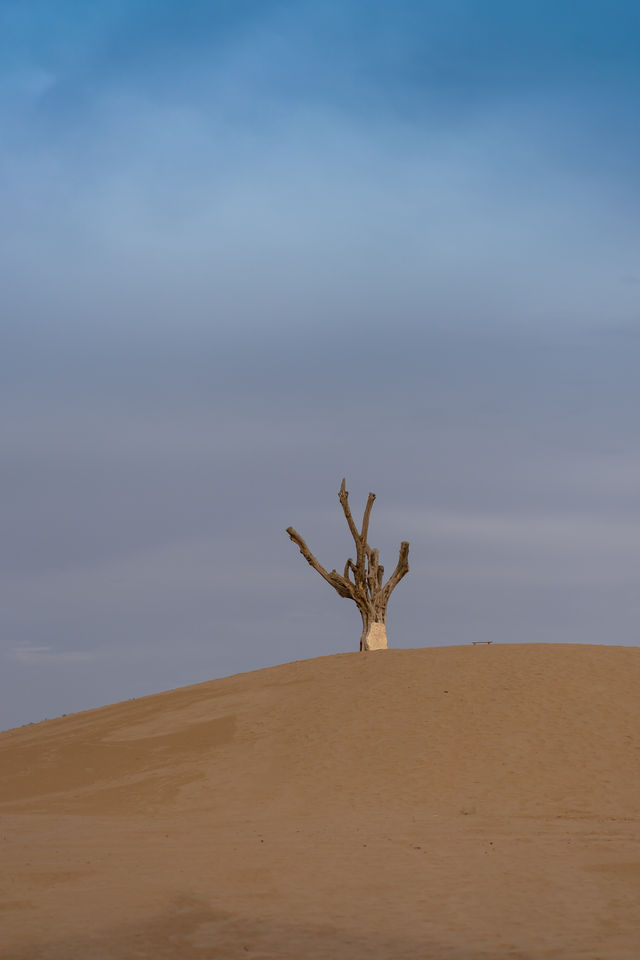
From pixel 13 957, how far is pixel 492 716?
57.6ft

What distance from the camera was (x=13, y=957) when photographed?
34.3 feet

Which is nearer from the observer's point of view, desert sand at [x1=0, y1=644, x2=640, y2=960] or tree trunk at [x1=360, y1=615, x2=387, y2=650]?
desert sand at [x1=0, y1=644, x2=640, y2=960]

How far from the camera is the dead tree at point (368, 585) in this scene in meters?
34.2

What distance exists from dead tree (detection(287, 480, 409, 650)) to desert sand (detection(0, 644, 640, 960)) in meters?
1.91

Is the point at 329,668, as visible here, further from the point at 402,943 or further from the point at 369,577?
the point at 402,943

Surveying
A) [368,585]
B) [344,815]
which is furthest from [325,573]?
[344,815]

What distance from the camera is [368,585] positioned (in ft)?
112

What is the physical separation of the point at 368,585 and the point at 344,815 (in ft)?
45.6

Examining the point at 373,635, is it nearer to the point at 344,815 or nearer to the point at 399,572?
the point at 399,572

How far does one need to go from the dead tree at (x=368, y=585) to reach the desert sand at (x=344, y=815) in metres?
1.91

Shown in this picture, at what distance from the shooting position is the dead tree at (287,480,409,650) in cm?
3416

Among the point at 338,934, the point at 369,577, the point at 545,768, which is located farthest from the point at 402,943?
the point at 369,577

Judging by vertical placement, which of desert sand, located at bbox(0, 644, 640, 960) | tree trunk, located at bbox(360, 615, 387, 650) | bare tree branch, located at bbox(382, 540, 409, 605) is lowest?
desert sand, located at bbox(0, 644, 640, 960)

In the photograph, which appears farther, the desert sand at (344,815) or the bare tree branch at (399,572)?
the bare tree branch at (399,572)
